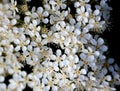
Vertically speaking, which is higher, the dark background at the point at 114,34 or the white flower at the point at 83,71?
the dark background at the point at 114,34

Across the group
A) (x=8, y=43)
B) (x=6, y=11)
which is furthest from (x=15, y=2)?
(x=8, y=43)

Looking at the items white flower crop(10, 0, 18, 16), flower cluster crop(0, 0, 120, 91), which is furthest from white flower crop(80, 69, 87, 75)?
white flower crop(10, 0, 18, 16)

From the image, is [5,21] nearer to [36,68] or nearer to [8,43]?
[8,43]

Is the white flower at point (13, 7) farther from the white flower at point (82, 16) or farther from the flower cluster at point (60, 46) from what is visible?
the white flower at point (82, 16)

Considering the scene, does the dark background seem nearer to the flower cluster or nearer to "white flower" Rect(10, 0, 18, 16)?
the flower cluster

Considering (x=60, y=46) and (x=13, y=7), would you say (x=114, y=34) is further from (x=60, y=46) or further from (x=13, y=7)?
(x=13, y=7)

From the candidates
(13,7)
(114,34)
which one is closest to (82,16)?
(114,34)

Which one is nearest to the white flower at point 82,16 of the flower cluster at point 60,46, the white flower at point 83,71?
the flower cluster at point 60,46

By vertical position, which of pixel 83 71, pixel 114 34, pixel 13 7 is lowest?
pixel 83 71
